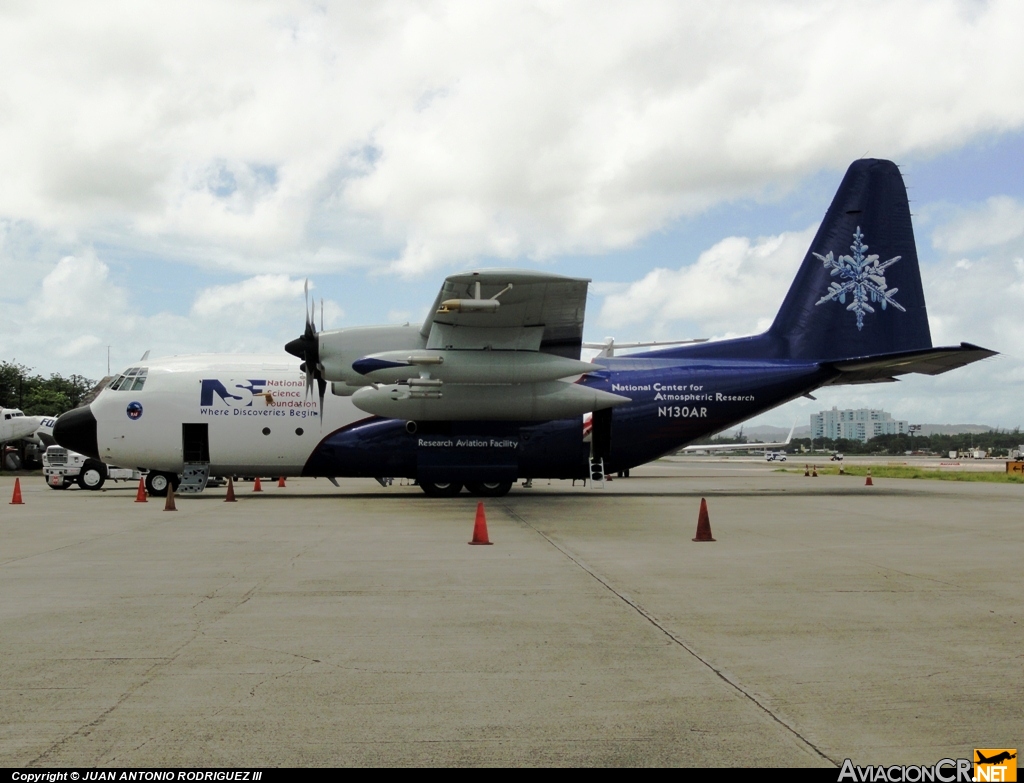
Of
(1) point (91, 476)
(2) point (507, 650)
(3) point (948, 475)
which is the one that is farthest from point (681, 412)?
(3) point (948, 475)

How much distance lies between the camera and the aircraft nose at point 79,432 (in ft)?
75.6

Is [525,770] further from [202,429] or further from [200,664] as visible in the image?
[202,429]

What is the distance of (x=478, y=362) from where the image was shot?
779 inches

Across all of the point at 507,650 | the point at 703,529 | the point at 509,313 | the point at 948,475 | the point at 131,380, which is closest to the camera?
the point at 507,650

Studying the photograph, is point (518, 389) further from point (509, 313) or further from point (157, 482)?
point (157, 482)

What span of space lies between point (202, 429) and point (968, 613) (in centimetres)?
1933

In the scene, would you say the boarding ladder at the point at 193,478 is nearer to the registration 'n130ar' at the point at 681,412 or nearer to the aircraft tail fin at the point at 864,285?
the registration 'n130ar' at the point at 681,412

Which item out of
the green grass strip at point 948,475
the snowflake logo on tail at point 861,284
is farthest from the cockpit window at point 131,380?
the green grass strip at point 948,475

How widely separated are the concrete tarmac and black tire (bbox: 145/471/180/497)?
10.3m

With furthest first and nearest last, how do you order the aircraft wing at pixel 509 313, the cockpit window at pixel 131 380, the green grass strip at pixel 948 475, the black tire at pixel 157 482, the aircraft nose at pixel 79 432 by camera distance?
1. the green grass strip at pixel 948 475
2. the black tire at pixel 157 482
3. the cockpit window at pixel 131 380
4. the aircraft nose at pixel 79 432
5. the aircraft wing at pixel 509 313

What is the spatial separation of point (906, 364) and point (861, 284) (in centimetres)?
279

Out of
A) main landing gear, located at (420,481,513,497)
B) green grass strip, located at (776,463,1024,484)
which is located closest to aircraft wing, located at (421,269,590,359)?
main landing gear, located at (420,481,513,497)

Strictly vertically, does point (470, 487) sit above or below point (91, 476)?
below

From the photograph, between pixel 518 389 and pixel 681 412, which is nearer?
pixel 518 389
